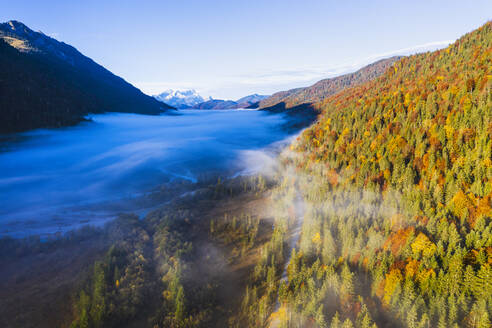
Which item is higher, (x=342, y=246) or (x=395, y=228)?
(x=395, y=228)

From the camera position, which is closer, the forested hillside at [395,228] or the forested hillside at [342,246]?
the forested hillside at [395,228]

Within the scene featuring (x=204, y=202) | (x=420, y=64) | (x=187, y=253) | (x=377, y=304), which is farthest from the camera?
(x=420, y=64)

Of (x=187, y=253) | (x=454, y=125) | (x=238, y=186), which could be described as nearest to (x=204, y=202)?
(x=238, y=186)

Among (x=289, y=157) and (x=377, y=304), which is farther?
(x=289, y=157)

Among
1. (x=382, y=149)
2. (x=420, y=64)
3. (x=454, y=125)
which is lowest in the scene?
(x=382, y=149)

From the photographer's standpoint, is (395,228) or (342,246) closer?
(342,246)

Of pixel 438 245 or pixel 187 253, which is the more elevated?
pixel 438 245

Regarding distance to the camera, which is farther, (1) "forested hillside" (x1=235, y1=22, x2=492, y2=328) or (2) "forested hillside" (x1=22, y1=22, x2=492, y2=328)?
(2) "forested hillside" (x1=22, y1=22, x2=492, y2=328)

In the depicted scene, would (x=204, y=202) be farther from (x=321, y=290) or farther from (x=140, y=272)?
(x=321, y=290)
